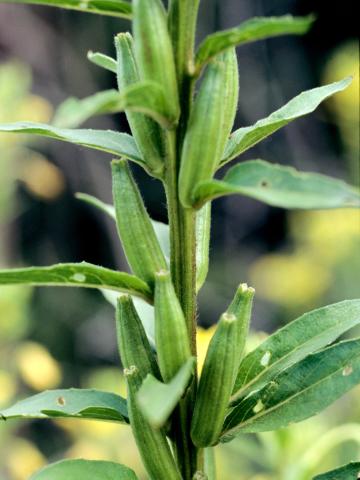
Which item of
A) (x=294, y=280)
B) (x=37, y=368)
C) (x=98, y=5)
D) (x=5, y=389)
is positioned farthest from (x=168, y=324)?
(x=294, y=280)

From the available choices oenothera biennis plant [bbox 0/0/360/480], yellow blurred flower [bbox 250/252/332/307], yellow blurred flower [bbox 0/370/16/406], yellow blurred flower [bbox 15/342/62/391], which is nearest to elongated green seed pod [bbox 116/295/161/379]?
oenothera biennis plant [bbox 0/0/360/480]

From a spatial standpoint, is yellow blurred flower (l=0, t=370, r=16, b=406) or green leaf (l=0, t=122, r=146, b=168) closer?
green leaf (l=0, t=122, r=146, b=168)

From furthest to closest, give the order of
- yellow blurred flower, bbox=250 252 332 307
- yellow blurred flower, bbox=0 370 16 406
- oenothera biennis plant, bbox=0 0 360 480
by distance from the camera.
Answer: yellow blurred flower, bbox=250 252 332 307 < yellow blurred flower, bbox=0 370 16 406 < oenothera biennis plant, bbox=0 0 360 480

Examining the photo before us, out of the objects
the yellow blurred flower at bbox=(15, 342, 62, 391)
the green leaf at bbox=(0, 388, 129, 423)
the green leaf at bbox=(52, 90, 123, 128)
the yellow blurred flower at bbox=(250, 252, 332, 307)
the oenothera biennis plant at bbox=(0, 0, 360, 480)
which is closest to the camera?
the green leaf at bbox=(52, 90, 123, 128)

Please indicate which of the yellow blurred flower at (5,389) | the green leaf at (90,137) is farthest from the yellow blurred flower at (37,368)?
the green leaf at (90,137)

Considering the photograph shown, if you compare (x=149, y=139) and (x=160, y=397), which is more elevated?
(x=149, y=139)

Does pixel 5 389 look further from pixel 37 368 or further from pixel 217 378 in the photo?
pixel 217 378

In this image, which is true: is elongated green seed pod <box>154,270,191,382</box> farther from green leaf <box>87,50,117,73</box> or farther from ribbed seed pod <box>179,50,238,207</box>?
green leaf <box>87,50,117,73</box>

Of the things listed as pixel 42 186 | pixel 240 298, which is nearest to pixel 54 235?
pixel 42 186
